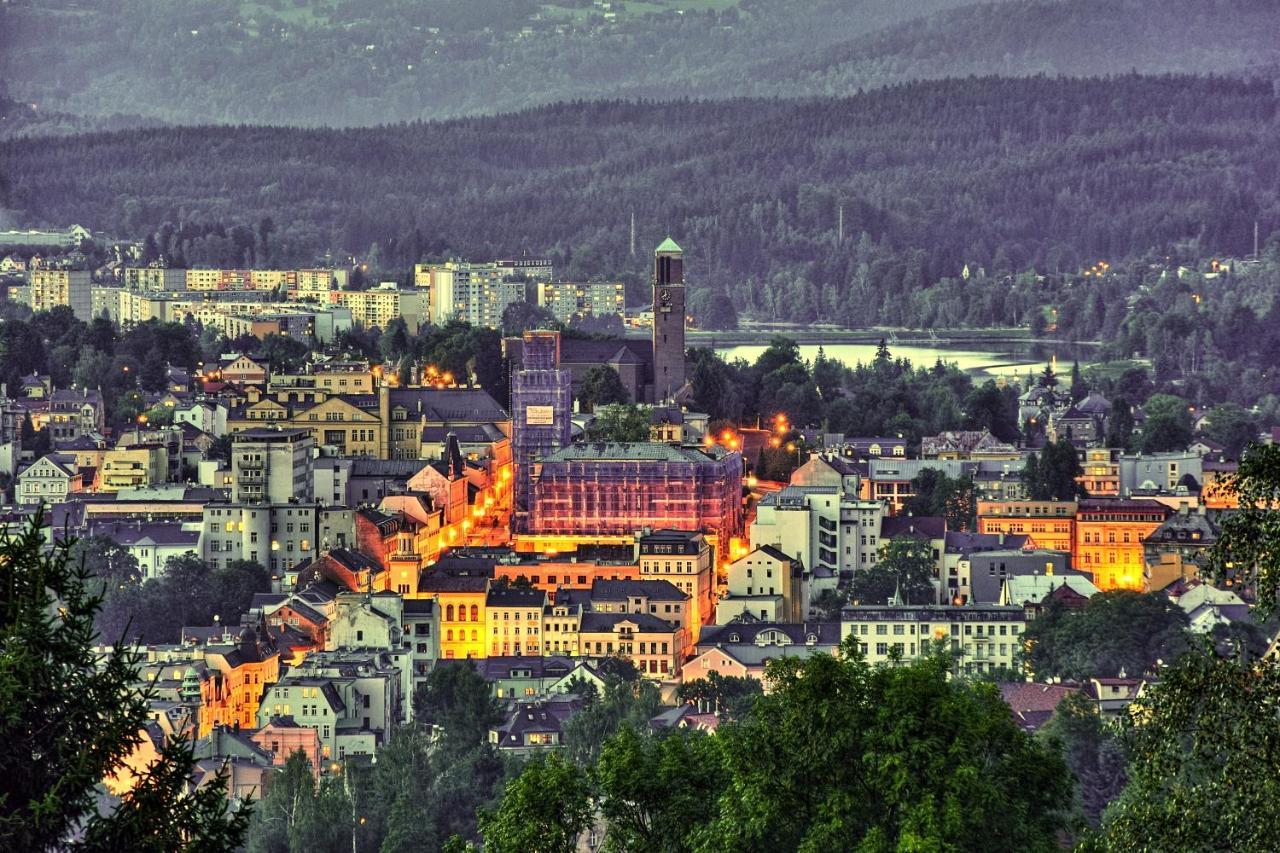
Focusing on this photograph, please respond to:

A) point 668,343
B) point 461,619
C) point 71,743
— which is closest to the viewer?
point 71,743

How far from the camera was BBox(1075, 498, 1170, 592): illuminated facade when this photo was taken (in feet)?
156

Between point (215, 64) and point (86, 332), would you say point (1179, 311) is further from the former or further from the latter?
point (215, 64)

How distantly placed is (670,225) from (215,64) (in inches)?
1040

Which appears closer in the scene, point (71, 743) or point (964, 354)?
point (71, 743)

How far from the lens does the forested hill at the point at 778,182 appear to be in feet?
446

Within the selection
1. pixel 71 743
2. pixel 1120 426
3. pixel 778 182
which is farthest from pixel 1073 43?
pixel 71 743

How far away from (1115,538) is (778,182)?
3982 inches

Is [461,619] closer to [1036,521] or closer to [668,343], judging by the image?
[1036,521]

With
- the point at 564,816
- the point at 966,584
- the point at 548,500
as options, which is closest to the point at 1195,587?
the point at 966,584

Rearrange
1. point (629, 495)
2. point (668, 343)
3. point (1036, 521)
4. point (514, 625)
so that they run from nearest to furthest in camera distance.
A: point (514, 625) < point (629, 495) < point (1036, 521) < point (668, 343)

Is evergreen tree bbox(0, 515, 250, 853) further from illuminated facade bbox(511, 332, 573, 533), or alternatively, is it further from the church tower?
the church tower

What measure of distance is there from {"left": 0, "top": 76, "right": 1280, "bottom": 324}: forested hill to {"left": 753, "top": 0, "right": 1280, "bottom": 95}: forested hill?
8.45 m

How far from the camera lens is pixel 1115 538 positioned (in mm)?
47906

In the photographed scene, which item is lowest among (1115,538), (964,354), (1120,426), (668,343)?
(964,354)
